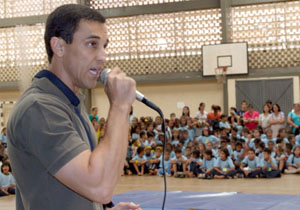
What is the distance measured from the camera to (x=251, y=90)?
715 inches

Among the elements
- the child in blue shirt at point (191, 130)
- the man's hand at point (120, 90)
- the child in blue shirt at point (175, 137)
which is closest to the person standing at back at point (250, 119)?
the child in blue shirt at point (191, 130)

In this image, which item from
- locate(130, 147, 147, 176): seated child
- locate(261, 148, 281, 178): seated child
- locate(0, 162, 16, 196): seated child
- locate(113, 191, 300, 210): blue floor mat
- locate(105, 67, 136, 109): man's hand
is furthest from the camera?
locate(130, 147, 147, 176): seated child

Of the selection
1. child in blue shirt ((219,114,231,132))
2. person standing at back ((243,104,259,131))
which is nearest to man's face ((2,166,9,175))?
child in blue shirt ((219,114,231,132))

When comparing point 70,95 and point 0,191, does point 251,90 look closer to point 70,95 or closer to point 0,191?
point 0,191

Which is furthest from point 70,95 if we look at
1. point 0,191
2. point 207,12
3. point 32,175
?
point 207,12

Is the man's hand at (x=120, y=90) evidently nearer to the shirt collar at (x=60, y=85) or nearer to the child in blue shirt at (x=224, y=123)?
the shirt collar at (x=60, y=85)

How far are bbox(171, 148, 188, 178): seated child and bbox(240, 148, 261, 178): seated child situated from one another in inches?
62.1

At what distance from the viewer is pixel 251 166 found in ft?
39.6

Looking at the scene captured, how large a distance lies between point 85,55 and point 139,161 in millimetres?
11947

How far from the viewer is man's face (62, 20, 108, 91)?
1833mm

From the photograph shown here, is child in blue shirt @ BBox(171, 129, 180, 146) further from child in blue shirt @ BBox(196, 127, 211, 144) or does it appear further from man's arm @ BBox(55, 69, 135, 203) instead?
man's arm @ BBox(55, 69, 135, 203)

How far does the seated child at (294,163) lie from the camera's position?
1202 cm

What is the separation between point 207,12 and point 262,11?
2315 mm

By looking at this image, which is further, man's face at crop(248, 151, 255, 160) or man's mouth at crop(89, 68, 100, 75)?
man's face at crop(248, 151, 255, 160)
